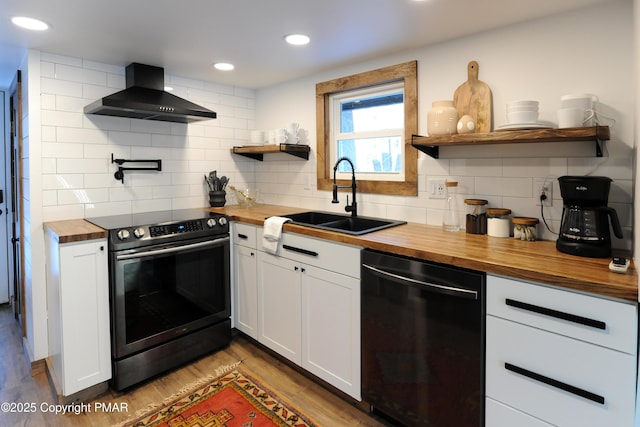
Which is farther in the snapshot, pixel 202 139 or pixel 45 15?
pixel 202 139

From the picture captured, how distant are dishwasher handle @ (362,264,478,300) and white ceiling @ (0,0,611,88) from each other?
128cm

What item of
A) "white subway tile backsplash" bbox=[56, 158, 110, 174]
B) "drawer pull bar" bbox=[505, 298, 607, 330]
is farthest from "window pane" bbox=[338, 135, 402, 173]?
"white subway tile backsplash" bbox=[56, 158, 110, 174]

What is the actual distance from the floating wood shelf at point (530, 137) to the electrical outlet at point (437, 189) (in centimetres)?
32

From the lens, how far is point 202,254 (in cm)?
262

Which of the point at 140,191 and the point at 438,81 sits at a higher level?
the point at 438,81

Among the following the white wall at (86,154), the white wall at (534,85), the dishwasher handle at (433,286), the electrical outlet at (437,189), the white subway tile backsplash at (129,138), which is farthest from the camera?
the white subway tile backsplash at (129,138)

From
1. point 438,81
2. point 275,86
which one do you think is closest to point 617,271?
point 438,81

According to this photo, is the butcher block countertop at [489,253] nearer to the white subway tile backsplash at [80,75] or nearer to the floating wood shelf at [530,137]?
the floating wood shelf at [530,137]

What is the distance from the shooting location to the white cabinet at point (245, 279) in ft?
8.73

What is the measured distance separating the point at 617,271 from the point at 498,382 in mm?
605

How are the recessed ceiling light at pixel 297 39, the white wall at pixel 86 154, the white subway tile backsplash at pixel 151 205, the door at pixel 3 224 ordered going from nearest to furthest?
1. the recessed ceiling light at pixel 297 39
2. the white wall at pixel 86 154
3. the white subway tile backsplash at pixel 151 205
4. the door at pixel 3 224

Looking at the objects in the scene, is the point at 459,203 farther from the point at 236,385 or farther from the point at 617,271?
the point at 236,385

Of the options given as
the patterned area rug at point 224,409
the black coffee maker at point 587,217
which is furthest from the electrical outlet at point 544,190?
the patterned area rug at point 224,409

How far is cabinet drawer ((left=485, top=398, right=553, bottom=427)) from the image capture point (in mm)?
1419
